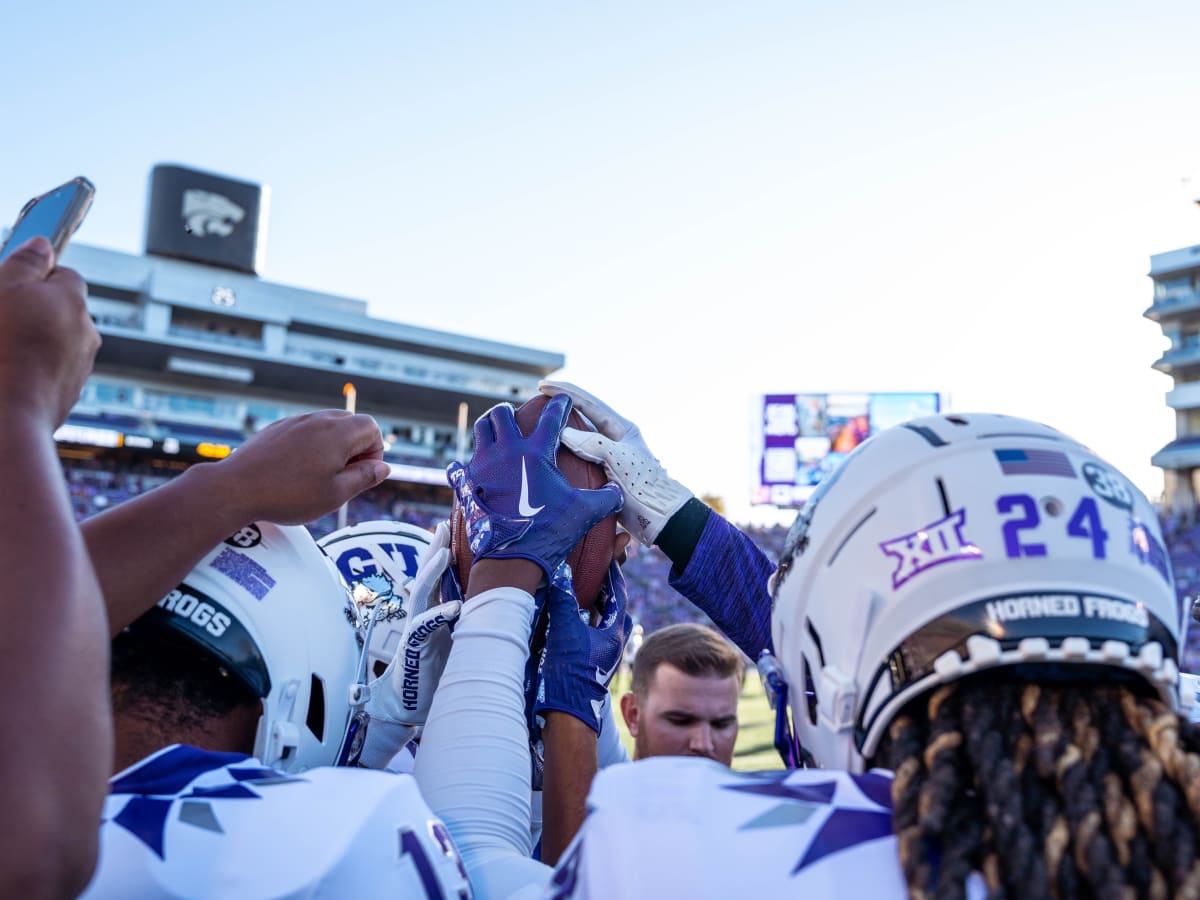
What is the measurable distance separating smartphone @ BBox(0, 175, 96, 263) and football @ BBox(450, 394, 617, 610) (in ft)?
3.31

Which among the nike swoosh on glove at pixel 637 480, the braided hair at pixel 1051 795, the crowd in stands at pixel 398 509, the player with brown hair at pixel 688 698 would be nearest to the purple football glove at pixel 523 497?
the nike swoosh on glove at pixel 637 480

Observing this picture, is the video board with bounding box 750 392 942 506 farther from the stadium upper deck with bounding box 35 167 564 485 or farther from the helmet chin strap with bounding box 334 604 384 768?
the helmet chin strap with bounding box 334 604 384 768

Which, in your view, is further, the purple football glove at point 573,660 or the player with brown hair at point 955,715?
the purple football glove at point 573,660

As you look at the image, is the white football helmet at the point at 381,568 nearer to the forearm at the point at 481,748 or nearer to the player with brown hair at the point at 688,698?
the forearm at the point at 481,748

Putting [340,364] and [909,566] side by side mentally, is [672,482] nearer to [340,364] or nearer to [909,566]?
[909,566]

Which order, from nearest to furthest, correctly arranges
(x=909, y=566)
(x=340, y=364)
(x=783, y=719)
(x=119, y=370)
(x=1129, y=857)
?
(x=1129, y=857) < (x=909, y=566) < (x=783, y=719) < (x=119, y=370) < (x=340, y=364)

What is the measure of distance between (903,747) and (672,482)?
1120 mm

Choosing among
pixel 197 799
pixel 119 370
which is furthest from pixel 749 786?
pixel 119 370

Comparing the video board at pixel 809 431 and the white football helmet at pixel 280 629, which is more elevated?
the video board at pixel 809 431

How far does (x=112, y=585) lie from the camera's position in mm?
1364

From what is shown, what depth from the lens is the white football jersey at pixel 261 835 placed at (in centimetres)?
116

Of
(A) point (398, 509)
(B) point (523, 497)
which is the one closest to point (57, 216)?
(B) point (523, 497)

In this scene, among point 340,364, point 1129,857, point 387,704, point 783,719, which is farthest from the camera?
point 340,364

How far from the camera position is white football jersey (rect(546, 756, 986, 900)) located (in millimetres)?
1036
